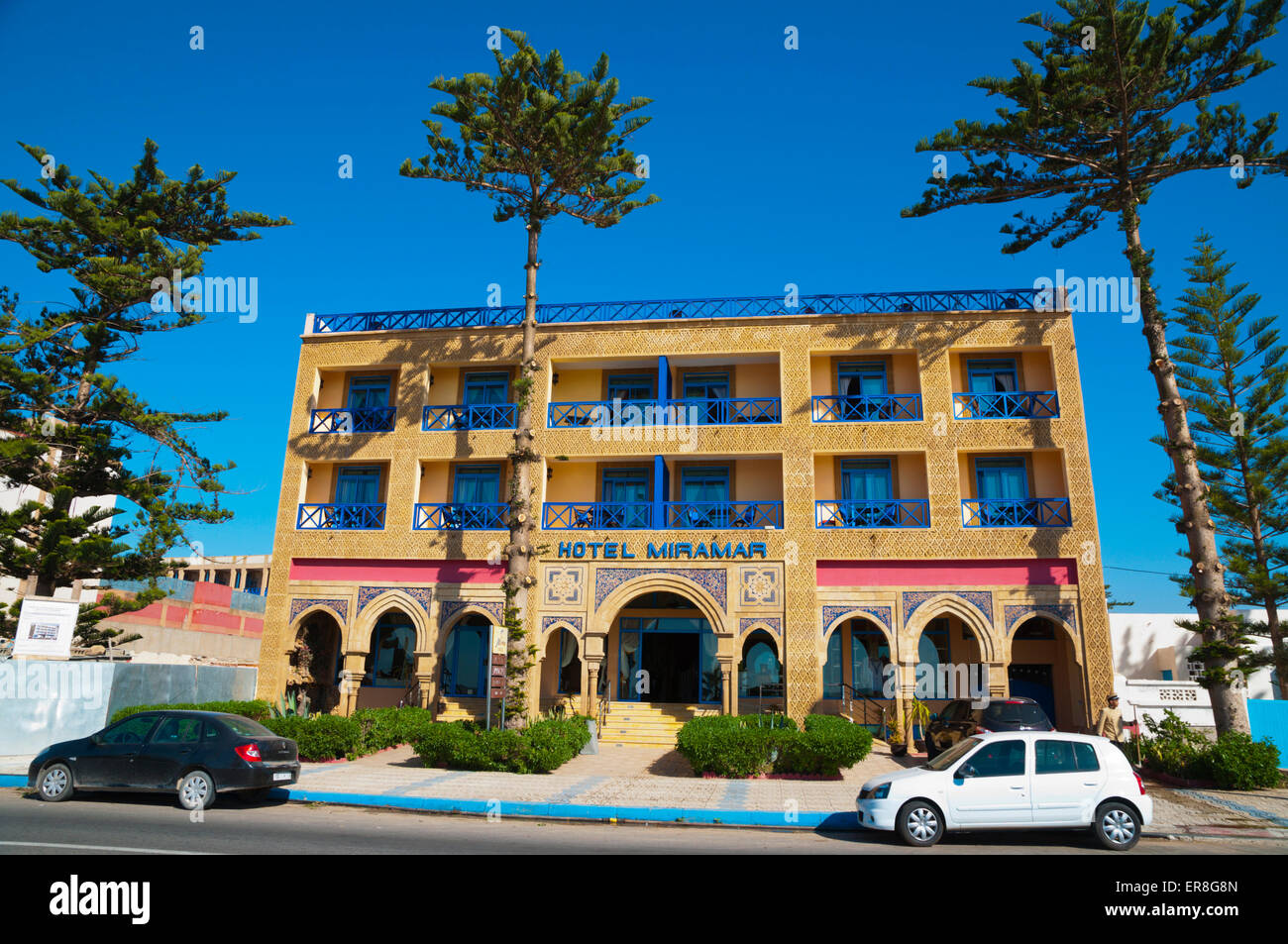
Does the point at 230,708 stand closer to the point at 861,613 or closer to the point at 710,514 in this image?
the point at 710,514

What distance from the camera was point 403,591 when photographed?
21.0 metres

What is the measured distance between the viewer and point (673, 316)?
21.8 m

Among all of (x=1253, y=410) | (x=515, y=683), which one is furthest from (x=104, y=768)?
(x=1253, y=410)

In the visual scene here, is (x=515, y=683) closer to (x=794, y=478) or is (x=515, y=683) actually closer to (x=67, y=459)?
(x=794, y=478)

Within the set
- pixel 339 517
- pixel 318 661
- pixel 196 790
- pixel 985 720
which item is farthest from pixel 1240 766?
pixel 318 661

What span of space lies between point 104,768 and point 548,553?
10929mm

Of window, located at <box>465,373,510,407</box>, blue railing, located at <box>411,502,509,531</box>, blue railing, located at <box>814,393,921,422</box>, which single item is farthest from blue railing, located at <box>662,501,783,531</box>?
window, located at <box>465,373,510,407</box>

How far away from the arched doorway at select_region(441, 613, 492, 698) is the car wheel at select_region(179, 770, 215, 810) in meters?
11.0

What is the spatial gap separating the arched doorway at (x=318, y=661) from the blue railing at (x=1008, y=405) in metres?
17.9

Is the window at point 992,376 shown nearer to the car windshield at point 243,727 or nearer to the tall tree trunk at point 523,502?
the tall tree trunk at point 523,502

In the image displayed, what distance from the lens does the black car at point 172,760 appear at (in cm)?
1081

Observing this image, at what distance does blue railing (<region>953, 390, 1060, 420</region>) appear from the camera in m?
20.2

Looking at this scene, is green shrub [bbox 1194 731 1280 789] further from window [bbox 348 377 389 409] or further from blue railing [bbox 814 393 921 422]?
window [bbox 348 377 389 409]

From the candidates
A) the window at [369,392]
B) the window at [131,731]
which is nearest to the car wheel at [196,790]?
the window at [131,731]
